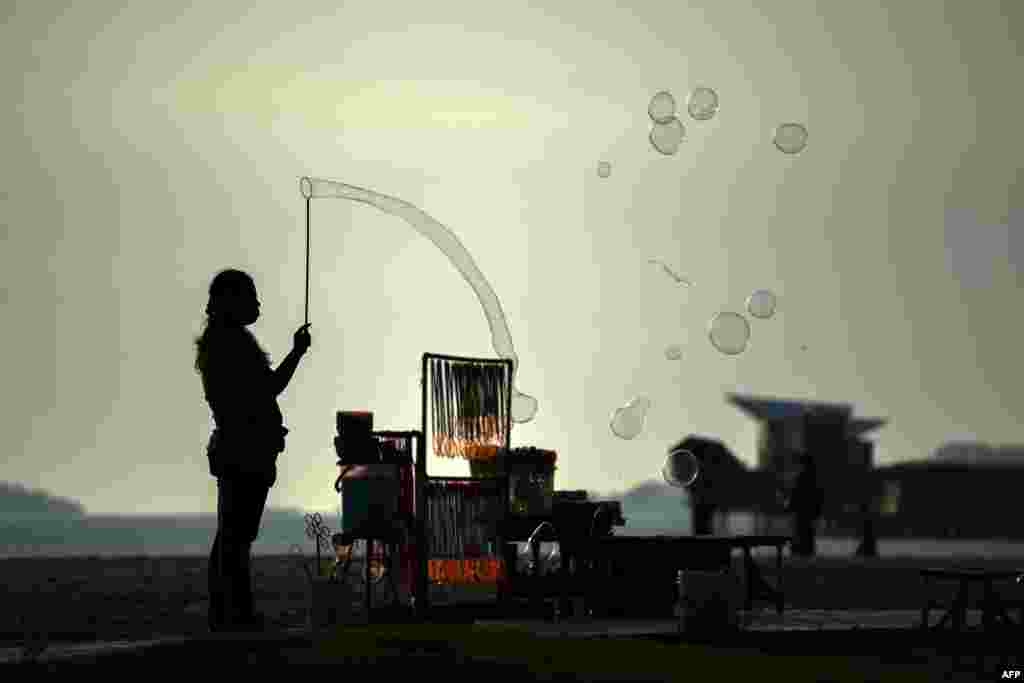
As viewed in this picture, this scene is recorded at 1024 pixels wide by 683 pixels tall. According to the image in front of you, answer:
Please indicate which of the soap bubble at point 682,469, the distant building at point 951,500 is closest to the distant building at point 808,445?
the distant building at point 951,500

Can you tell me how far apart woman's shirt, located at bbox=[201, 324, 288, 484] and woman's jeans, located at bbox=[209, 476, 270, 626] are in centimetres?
11

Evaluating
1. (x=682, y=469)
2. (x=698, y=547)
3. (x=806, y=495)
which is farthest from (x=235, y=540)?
(x=806, y=495)

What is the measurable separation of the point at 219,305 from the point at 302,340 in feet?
1.87

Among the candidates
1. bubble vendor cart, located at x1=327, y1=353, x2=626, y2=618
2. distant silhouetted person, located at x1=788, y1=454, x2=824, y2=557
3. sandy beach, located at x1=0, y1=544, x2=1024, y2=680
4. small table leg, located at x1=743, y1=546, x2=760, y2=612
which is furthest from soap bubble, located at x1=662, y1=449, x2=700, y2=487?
distant silhouetted person, located at x1=788, y1=454, x2=824, y2=557

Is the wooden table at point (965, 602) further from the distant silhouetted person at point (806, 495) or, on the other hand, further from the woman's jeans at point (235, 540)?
the distant silhouetted person at point (806, 495)

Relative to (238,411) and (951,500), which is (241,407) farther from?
(951,500)

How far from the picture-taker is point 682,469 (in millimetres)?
20969

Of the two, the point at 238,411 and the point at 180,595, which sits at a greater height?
the point at 238,411

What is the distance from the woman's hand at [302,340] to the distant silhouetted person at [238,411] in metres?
0.01

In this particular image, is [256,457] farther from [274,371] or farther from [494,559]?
[494,559]

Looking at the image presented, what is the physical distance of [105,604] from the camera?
68.3 ft

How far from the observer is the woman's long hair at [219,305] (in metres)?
12.9

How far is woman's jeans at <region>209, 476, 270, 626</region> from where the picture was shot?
1297cm

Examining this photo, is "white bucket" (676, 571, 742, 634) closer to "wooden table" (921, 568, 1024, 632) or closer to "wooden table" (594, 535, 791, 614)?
"wooden table" (921, 568, 1024, 632)
